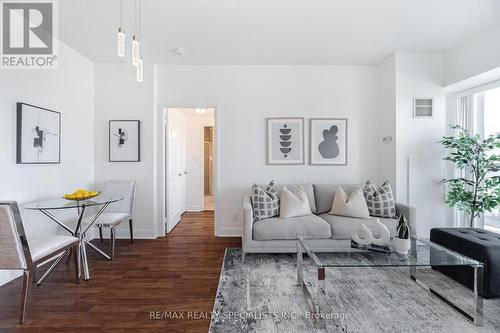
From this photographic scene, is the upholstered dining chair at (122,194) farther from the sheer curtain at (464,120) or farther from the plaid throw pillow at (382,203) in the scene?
the sheer curtain at (464,120)

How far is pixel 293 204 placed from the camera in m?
3.28

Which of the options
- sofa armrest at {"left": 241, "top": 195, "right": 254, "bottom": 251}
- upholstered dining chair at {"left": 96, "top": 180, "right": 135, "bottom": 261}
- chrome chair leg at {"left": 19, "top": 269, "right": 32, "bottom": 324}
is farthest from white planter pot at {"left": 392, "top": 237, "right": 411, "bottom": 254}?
upholstered dining chair at {"left": 96, "top": 180, "right": 135, "bottom": 261}

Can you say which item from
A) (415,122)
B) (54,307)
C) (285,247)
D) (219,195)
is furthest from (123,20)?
(415,122)

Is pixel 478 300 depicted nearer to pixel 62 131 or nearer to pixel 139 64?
pixel 139 64

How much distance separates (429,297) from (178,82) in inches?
164

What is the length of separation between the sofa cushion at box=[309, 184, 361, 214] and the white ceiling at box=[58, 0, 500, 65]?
6.42 ft

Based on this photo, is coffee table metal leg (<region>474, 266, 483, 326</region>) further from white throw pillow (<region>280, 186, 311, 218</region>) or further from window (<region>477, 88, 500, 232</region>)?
window (<region>477, 88, 500, 232</region>)

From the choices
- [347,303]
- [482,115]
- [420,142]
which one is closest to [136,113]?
[347,303]

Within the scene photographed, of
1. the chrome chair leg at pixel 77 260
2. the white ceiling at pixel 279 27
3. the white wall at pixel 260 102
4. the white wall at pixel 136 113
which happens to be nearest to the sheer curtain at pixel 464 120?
the white ceiling at pixel 279 27

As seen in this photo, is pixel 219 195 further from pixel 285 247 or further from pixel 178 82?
pixel 178 82

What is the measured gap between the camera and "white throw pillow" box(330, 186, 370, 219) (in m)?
3.23

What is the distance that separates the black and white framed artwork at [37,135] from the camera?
261cm

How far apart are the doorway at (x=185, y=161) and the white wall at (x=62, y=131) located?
1.18 metres

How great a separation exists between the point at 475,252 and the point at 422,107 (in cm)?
223
